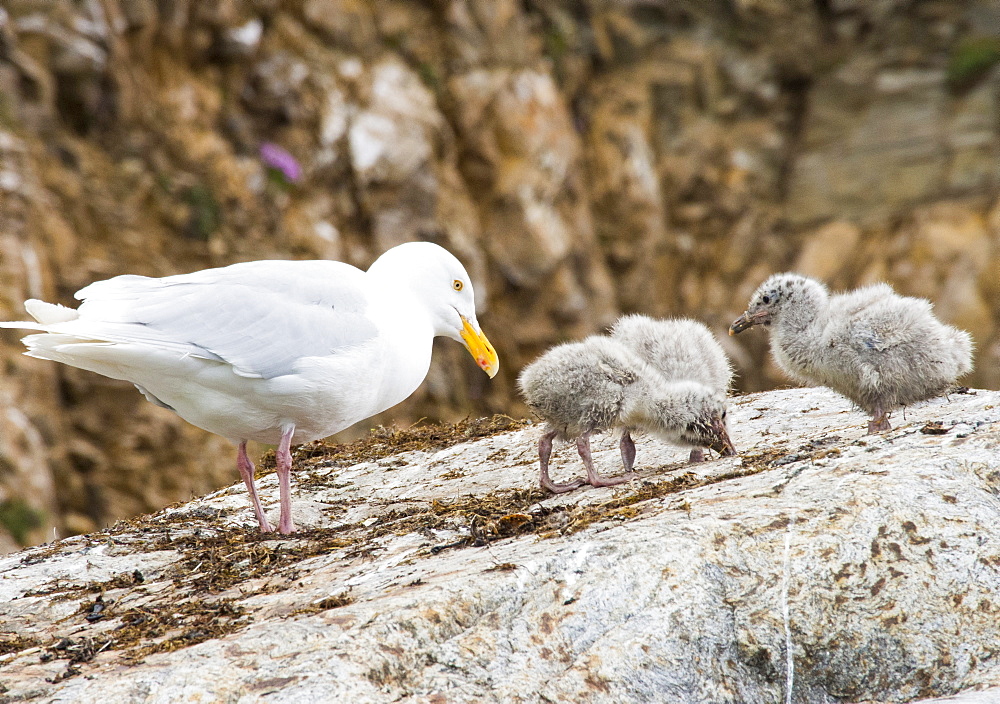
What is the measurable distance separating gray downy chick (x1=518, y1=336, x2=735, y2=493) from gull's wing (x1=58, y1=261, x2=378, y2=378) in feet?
3.07

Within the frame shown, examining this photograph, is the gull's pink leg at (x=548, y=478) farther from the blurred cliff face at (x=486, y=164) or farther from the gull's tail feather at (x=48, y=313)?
the blurred cliff face at (x=486, y=164)

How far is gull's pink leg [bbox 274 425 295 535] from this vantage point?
15.1ft

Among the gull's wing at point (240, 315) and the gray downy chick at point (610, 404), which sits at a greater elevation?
the gull's wing at point (240, 315)

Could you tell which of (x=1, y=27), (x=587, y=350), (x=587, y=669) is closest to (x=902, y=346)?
(x=587, y=350)

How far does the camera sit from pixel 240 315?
4691mm

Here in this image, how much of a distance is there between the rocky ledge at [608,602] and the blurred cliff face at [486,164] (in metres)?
6.85

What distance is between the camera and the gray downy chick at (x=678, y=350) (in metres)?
5.16

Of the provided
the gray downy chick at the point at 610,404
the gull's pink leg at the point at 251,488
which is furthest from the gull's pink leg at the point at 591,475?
the gull's pink leg at the point at 251,488

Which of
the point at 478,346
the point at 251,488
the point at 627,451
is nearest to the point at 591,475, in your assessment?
the point at 627,451

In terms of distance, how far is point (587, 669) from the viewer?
2996 mm

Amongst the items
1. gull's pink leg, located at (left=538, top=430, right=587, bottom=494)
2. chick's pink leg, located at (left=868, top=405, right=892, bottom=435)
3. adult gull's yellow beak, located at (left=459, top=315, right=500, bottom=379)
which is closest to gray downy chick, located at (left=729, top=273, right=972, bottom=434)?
chick's pink leg, located at (left=868, top=405, right=892, bottom=435)

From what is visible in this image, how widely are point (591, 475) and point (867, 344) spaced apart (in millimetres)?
1432

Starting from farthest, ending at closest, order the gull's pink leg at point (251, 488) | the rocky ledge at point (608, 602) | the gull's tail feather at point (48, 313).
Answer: the gull's pink leg at point (251, 488) < the gull's tail feather at point (48, 313) < the rocky ledge at point (608, 602)

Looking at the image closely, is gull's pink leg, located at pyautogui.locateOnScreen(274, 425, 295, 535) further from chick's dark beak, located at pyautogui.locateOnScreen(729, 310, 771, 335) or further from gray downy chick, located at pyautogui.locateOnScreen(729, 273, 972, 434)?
gray downy chick, located at pyautogui.locateOnScreen(729, 273, 972, 434)
